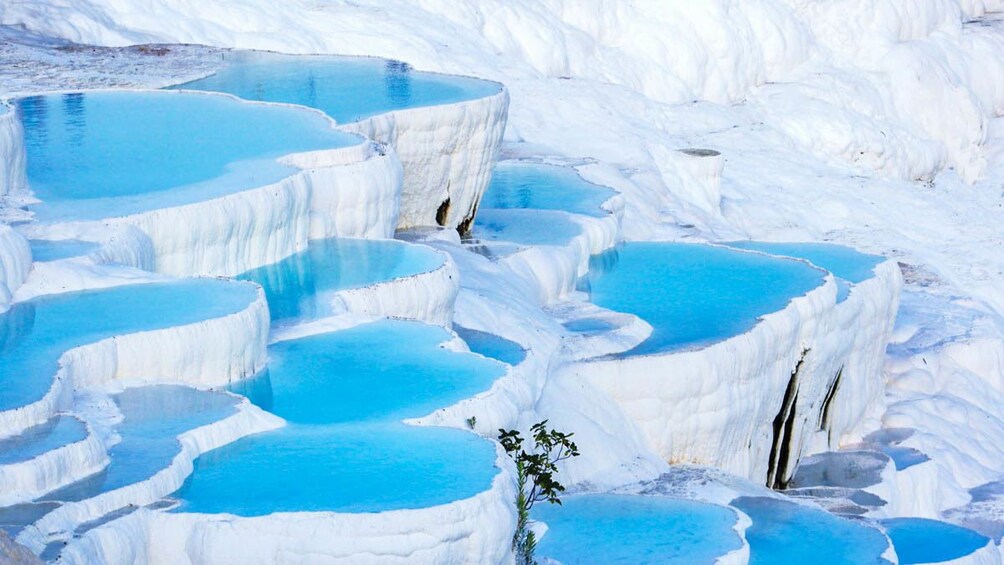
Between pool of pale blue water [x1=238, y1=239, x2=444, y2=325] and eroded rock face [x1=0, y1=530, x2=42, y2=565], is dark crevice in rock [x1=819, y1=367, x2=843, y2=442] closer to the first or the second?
pool of pale blue water [x1=238, y1=239, x2=444, y2=325]

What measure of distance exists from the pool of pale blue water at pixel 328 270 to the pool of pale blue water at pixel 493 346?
61 centimetres

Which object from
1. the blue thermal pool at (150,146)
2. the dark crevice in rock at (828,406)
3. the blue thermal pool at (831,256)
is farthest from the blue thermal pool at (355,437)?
the blue thermal pool at (831,256)

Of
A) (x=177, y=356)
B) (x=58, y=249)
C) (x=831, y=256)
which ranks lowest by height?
(x=831, y=256)

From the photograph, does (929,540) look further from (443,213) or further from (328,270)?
(443,213)

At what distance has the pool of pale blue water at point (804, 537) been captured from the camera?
1068cm

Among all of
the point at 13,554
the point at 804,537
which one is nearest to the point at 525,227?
the point at 804,537

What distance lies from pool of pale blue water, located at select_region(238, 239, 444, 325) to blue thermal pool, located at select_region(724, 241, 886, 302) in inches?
206

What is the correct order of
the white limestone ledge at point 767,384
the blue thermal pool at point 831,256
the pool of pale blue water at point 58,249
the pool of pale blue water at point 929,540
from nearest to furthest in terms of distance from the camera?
the pool of pale blue water at point 58,249
the pool of pale blue water at point 929,540
the white limestone ledge at point 767,384
the blue thermal pool at point 831,256

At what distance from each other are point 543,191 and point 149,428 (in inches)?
→ 365

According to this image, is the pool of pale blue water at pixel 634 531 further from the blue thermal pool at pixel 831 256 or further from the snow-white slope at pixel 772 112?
the blue thermal pool at pixel 831 256

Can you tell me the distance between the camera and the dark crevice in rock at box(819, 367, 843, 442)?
49.4ft

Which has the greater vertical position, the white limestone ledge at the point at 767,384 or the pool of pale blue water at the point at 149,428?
the pool of pale blue water at the point at 149,428

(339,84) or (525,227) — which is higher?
(339,84)

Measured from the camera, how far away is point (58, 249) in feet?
33.2
